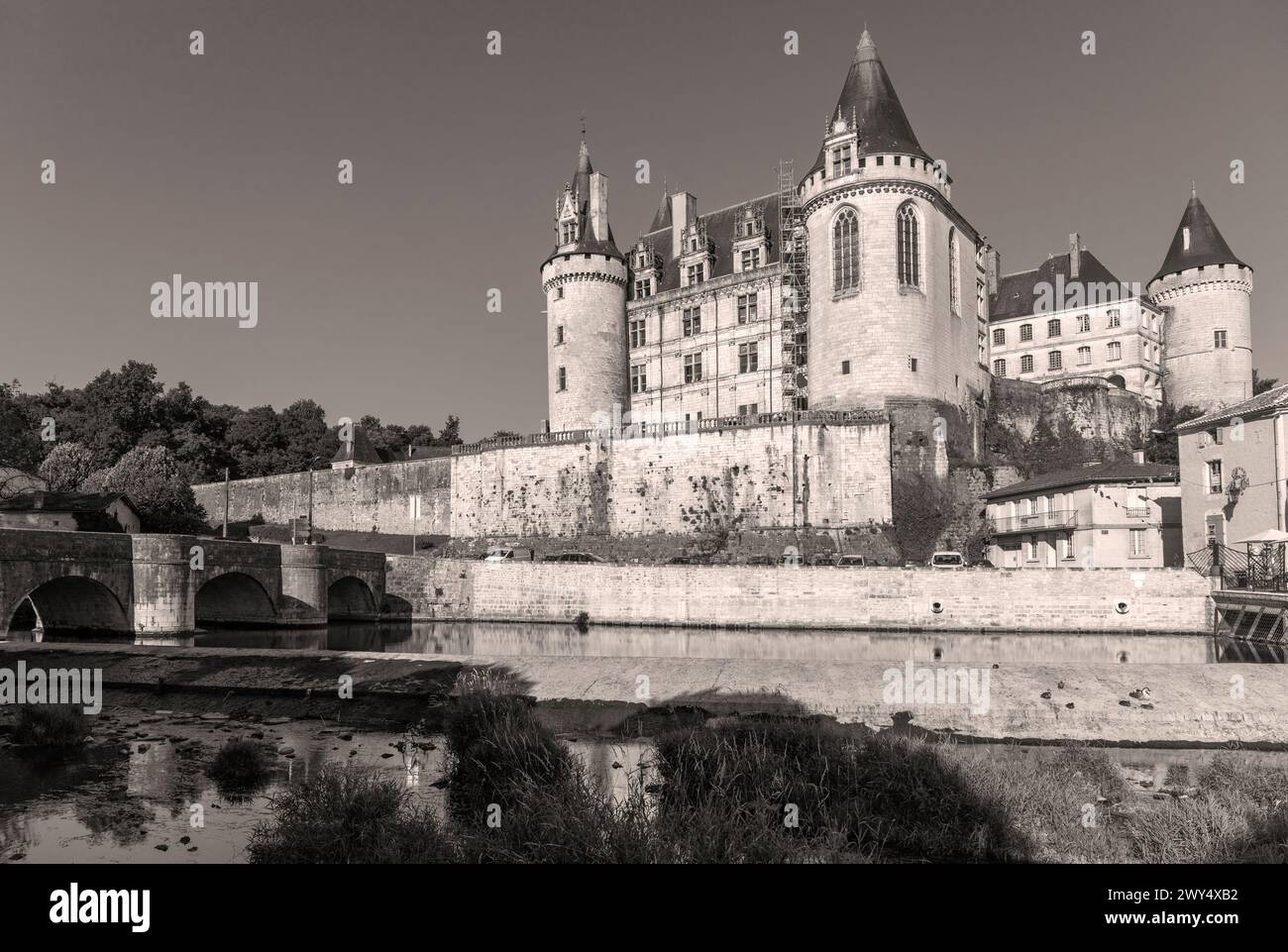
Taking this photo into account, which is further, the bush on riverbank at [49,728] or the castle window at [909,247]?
the castle window at [909,247]

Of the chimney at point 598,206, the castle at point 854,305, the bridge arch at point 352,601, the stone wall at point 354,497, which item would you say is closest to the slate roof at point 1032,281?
the castle at point 854,305

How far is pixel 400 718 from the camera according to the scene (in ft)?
57.7

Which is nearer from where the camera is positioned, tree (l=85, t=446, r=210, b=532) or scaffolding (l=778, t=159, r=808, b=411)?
tree (l=85, t=446, r=210, b=532)

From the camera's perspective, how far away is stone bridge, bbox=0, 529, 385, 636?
28.7 metres

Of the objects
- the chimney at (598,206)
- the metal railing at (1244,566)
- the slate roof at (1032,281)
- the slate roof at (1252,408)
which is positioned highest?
the chimney at (598,206)

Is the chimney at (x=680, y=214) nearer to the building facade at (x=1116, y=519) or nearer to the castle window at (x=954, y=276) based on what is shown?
the castle window at (x=954, y=276)

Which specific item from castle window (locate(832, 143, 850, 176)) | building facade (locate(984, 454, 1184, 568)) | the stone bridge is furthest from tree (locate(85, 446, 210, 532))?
building facade (locate(984, 454, 1184, 568))

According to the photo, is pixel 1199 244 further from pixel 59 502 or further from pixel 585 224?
pixel 59 502

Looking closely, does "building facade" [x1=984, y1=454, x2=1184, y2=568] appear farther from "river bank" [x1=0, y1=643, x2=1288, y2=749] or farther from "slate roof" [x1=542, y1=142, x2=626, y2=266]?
"slate roof" [x1=542, y1=142, x2=626, y2=266]

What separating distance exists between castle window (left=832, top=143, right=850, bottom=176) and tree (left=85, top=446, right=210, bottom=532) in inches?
1793

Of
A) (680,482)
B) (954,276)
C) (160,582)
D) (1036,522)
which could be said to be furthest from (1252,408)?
(160,582)

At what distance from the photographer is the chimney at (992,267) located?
6694 centimetres

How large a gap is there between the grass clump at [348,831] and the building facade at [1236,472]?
34.0m
